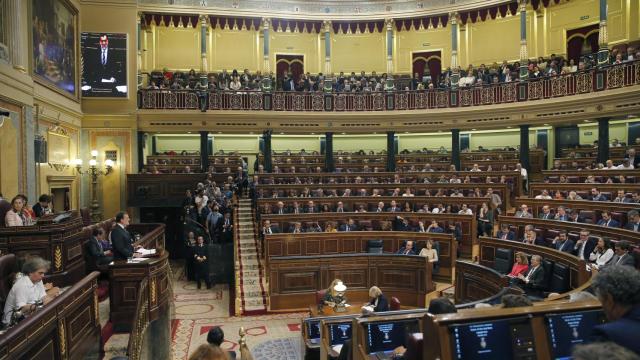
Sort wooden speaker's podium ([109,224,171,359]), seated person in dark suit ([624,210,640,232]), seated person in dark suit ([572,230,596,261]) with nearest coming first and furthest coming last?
wooden speaker's podium ([109,224,171,359])
seated person in dark suit ([572,230,596,261])
seated person in dark suit ([624,210,640,232])

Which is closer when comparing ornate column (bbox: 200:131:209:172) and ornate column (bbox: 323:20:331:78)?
ornate column (bbox: 200:131:209:172)

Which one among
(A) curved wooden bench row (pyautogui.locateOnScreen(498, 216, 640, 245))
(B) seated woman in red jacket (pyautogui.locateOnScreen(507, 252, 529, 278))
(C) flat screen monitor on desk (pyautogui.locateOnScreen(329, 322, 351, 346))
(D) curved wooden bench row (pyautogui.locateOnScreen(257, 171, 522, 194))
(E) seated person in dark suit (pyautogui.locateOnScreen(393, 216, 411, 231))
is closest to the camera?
(C) flat screen monitor on desk (pyautogui.locateOnScreen(329, 322, 351, 346))

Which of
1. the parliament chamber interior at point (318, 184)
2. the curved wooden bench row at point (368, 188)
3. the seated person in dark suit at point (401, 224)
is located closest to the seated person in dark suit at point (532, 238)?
the parliament chamber interior at point (318, 184)

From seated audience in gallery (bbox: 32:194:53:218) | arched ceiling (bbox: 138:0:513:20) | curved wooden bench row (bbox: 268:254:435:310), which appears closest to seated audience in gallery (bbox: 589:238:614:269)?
curved wooden bench row (bbox: 268:254:435:310)

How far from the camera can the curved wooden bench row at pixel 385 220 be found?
11.9 m

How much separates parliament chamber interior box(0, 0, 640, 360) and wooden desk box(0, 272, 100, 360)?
0.03 metres

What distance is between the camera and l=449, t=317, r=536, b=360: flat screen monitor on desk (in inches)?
110

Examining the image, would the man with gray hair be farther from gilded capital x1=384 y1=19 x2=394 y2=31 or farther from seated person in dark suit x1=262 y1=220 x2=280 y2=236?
gilded capital x1=384 y1=19 x2=394 y2=31

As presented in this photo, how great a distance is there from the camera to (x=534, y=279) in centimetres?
761

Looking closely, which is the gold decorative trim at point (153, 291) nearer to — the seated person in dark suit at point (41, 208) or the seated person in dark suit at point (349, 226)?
the seated person in dark suit at point (41, 208)

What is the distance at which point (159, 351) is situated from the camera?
22.5ft

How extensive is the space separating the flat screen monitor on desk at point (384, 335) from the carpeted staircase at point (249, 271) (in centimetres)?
622

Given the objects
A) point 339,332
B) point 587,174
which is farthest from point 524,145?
point 339,332

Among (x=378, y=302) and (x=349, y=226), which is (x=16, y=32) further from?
(x=378, y=302)
